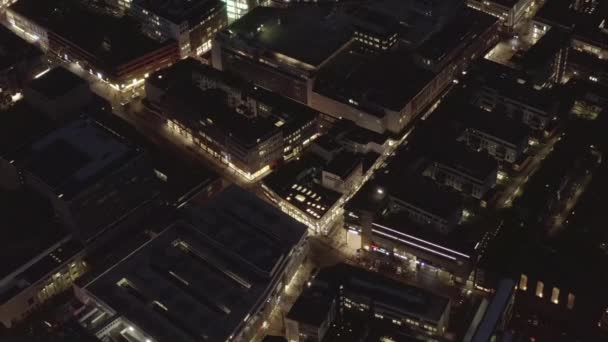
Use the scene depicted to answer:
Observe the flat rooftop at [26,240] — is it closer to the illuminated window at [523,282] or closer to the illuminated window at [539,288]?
the illuminated window at [523,282]

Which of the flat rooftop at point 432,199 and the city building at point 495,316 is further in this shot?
the flat rooftop at point 432,199

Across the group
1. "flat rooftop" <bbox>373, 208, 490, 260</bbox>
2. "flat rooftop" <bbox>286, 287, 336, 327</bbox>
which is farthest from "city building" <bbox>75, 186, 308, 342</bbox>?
"flat rooftop" <bbox>373, 208, 490, 260</bbox>

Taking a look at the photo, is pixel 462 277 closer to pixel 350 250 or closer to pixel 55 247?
pixel 350 250

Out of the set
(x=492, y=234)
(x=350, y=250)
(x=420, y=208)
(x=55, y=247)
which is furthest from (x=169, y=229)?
(x=492, y=234)

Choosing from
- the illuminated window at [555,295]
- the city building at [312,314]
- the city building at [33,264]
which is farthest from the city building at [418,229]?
the city building at [33,264]

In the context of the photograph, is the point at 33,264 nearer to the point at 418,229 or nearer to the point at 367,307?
the point at 367,307

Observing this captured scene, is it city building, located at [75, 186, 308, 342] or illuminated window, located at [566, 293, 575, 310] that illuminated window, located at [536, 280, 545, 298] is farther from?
city building, located at [75, 186, 308, 342]

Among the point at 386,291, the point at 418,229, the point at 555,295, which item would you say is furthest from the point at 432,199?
the point at 555,295
